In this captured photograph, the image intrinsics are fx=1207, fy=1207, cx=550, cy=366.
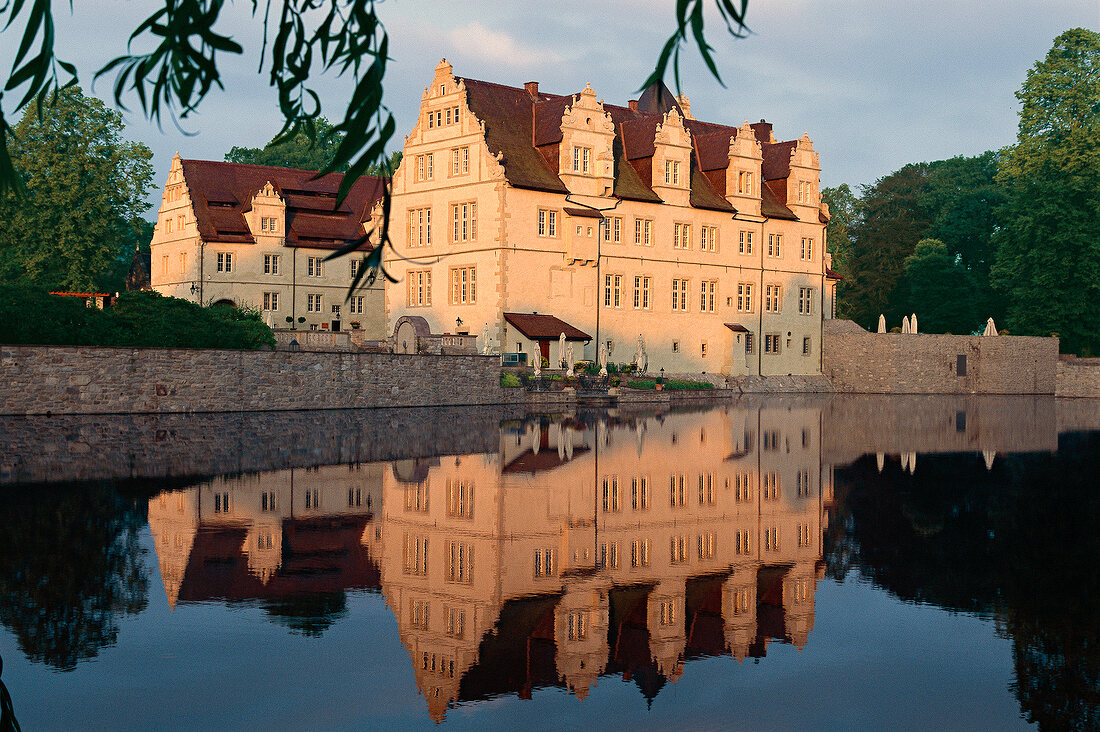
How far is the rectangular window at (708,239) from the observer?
71812 millimetres

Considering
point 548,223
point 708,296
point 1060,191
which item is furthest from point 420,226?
point 1060,191

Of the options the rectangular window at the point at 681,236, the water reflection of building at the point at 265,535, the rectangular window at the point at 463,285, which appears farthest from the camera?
the rectangular window at the point at 681,236

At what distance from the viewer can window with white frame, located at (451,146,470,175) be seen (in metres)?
64.1

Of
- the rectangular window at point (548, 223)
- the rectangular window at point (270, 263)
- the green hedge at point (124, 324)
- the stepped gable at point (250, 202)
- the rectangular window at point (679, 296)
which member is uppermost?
the stepped gable at point (250, 202)

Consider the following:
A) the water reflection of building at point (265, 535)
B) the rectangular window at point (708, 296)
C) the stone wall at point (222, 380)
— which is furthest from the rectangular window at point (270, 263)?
the water reflection of building at point (265, 535)

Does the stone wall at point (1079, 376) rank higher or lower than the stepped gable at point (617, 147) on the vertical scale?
lower

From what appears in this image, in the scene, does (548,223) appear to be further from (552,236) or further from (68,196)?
(68,196)

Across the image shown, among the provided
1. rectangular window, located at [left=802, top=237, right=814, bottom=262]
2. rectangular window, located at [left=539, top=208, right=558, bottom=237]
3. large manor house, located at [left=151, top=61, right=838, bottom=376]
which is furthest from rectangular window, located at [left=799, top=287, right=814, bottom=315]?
rectangular window, located at [left=539, top=208, right=558, bottom=237]

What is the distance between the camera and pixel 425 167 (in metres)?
66.6

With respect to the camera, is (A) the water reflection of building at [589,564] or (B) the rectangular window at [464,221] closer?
(A) the water reflection of building at [589,564]

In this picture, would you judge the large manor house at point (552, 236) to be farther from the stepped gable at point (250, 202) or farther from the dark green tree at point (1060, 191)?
the dark green tree at point (1060, 191)

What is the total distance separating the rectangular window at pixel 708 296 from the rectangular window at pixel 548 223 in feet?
38.5

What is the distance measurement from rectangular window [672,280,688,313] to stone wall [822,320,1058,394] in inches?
547

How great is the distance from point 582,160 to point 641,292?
8.29m
